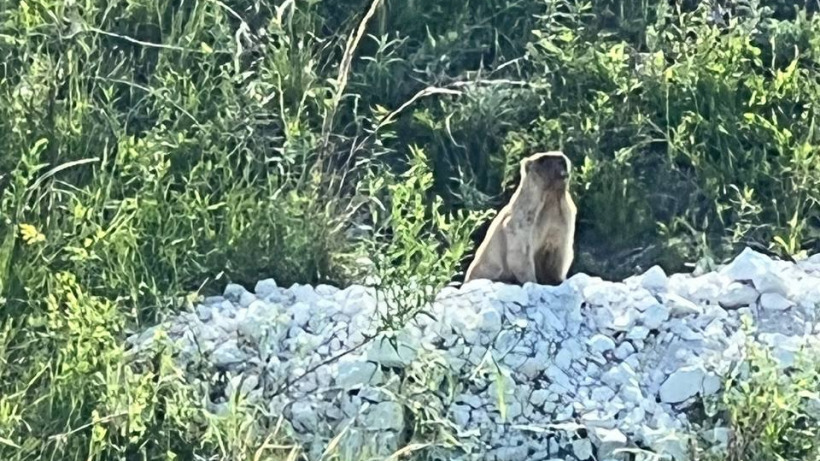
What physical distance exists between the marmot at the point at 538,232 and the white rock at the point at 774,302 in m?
0.86

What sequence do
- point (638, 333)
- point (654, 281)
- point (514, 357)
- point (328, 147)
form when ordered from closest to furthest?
1. point (514, 357)
2. point (638, 333)
3. point (654, 281)
4. point (328, 147)

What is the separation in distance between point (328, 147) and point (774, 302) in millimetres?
2006

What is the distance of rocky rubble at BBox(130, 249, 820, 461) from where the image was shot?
4609 mm

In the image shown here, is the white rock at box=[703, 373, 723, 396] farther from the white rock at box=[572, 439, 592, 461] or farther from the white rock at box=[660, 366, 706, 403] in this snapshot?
the white rock at box=[572, 439, 592, 461]

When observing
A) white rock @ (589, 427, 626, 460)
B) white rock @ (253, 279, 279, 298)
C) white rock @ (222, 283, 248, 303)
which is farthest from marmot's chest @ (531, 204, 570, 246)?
white rock @ (589, 427, 626, 460)

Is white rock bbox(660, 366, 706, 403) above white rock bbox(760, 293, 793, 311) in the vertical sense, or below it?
below

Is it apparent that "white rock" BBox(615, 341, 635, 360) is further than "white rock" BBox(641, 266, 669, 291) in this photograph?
No

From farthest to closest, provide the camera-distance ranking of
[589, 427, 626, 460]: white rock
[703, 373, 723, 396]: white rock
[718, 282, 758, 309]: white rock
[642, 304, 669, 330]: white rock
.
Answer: [718, 282, 758, 309]: white rock < [642, 304, 669, 330]: white rock < [703, 373, 723, 396]: white rock < [589, 427, 626, 460]: white rock

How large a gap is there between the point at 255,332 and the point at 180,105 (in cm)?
160

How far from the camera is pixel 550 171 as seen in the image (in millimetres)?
5672

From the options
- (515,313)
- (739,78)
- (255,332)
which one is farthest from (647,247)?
(255,332)

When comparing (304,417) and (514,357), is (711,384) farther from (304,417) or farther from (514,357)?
(304,417)

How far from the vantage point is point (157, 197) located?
548 cm

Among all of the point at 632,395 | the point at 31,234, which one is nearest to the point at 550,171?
→ the point at 632,395
